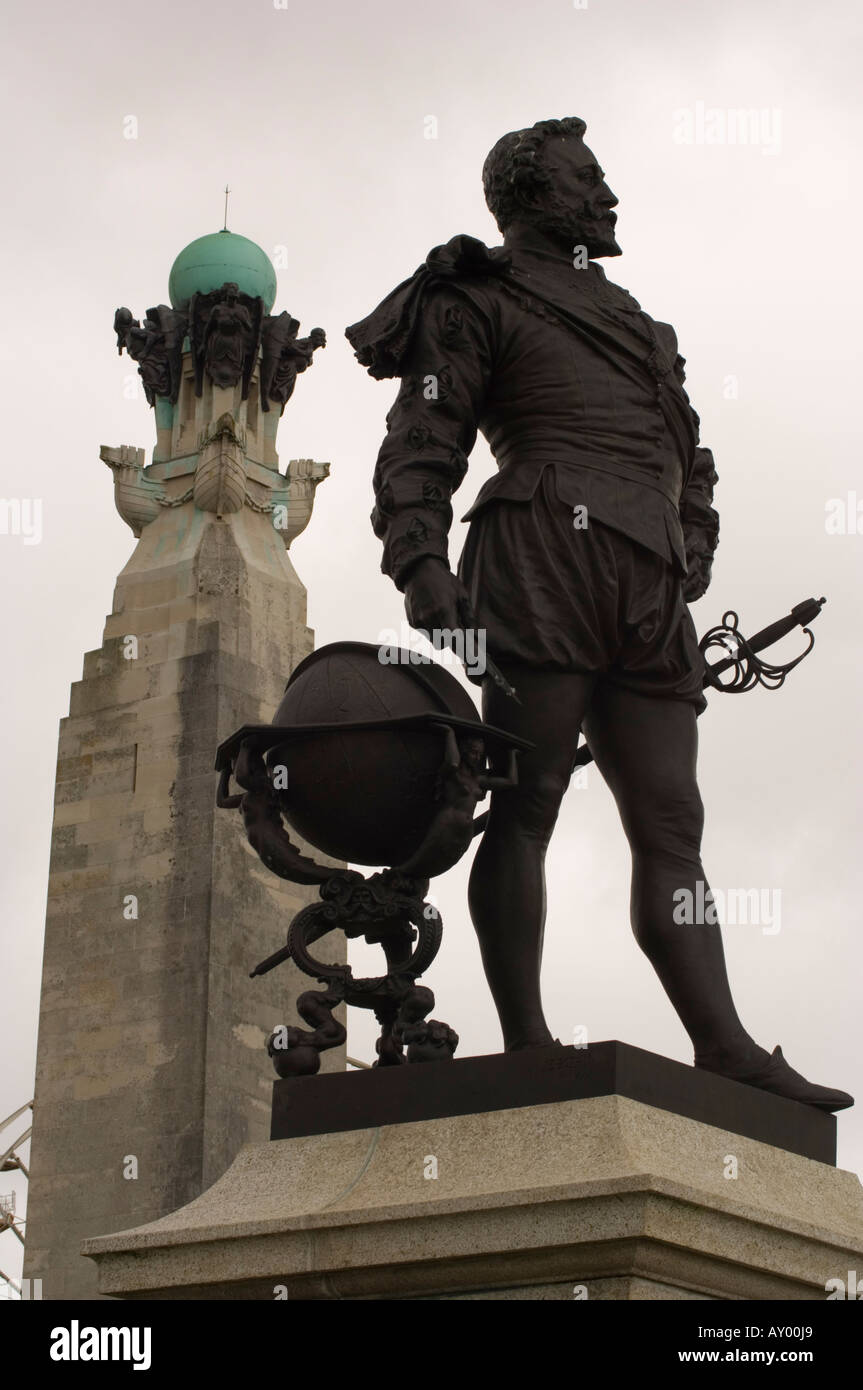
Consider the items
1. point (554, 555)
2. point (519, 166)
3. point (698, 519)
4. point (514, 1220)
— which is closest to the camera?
point (514, 1220)

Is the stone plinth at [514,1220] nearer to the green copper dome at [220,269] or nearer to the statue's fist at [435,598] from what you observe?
the statue's fist at [435,598]

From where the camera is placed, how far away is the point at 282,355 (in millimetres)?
37250

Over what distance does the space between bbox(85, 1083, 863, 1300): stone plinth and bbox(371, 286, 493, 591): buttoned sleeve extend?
190cm

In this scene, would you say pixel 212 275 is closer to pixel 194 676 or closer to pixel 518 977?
pixel 194 676

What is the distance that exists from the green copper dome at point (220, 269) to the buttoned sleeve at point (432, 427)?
2943 centimetres

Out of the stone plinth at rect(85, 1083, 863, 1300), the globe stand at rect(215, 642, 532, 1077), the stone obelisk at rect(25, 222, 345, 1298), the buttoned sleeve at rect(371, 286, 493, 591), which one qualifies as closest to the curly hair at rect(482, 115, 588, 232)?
the buttoned sleeve at rect(371, 286, 493, 591)

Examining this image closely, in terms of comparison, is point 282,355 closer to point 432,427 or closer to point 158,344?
point 158,344

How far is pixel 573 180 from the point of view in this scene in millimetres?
8430

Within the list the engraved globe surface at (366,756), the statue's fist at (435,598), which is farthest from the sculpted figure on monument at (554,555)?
the engraved globe surface at (366,756)

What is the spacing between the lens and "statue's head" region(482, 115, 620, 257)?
8.40 metres

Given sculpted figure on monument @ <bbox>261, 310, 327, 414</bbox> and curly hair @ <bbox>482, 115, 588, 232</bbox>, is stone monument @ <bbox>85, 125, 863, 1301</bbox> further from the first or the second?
sculpted figure on monument @ <bbox>261, 310, 327, 414</bbox>

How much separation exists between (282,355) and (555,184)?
29173mm

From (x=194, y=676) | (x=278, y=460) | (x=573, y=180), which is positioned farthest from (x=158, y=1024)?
(x=573, y=180)

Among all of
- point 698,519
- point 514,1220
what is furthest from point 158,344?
point 514,1220
